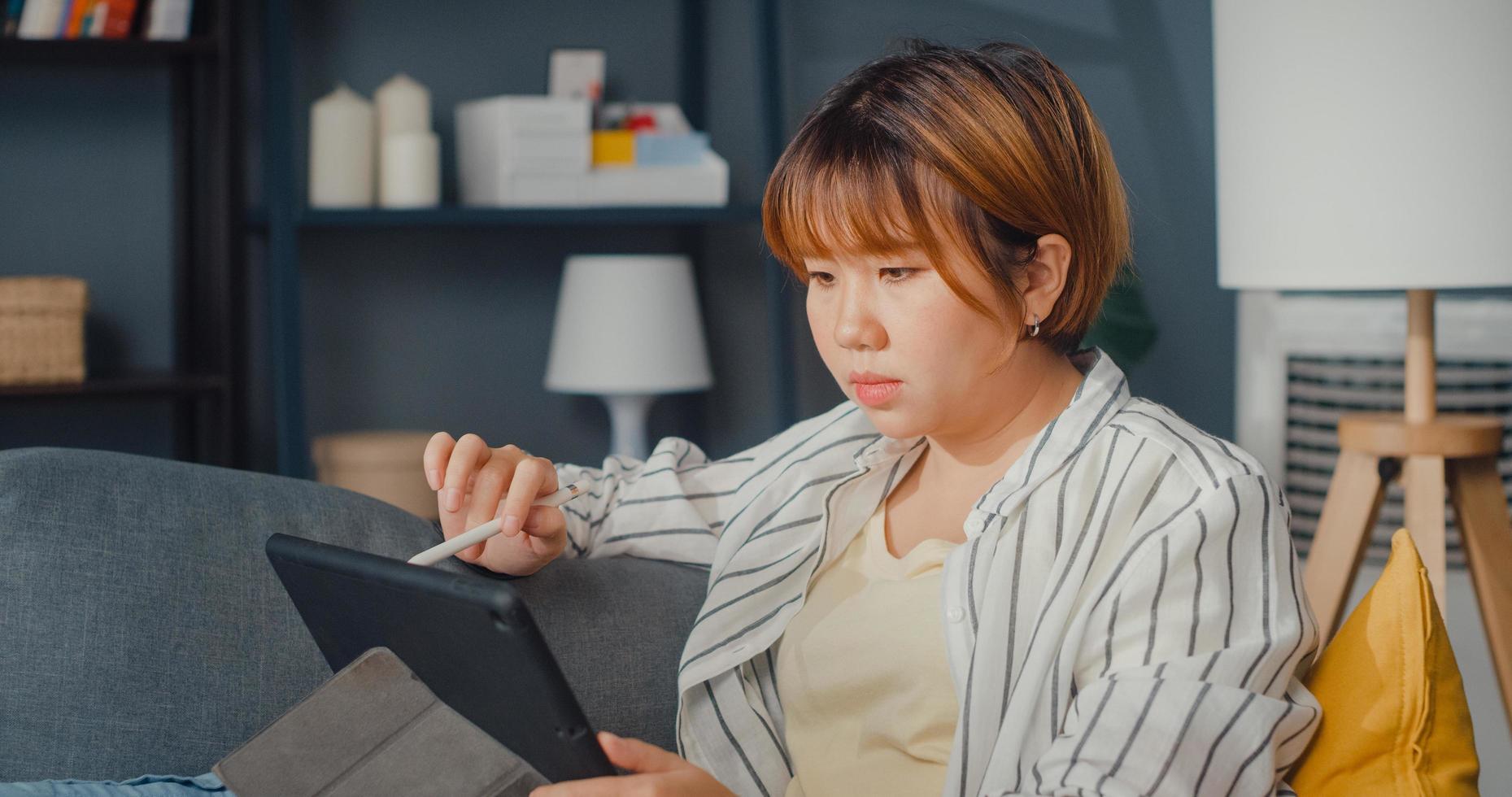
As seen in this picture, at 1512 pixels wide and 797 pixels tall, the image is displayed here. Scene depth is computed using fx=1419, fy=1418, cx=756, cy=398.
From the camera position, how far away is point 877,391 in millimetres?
982

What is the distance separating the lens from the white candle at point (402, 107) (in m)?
2.69

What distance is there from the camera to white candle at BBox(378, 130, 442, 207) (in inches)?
104

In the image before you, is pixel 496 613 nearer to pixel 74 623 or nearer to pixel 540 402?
pixel 74 623

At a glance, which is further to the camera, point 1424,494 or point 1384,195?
point 1424,494

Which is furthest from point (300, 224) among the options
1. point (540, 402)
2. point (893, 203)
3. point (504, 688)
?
point (504, 688)

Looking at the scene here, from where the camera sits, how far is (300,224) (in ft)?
8.40

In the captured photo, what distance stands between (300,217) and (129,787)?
1.67 m

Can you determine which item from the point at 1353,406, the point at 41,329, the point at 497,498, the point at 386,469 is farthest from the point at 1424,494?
the point at 41,329

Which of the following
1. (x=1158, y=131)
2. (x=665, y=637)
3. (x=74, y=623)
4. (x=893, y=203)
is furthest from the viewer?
(x=1158, y=131)

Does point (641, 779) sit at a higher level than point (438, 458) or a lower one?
lower

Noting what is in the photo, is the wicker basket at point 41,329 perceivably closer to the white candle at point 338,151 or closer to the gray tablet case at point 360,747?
the white candle at point 338,151

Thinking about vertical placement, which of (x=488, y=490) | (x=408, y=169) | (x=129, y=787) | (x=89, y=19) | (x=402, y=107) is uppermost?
(x=89, y=19)

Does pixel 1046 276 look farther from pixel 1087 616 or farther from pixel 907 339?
pixel 1087 616

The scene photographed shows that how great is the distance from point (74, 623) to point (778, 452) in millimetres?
585
